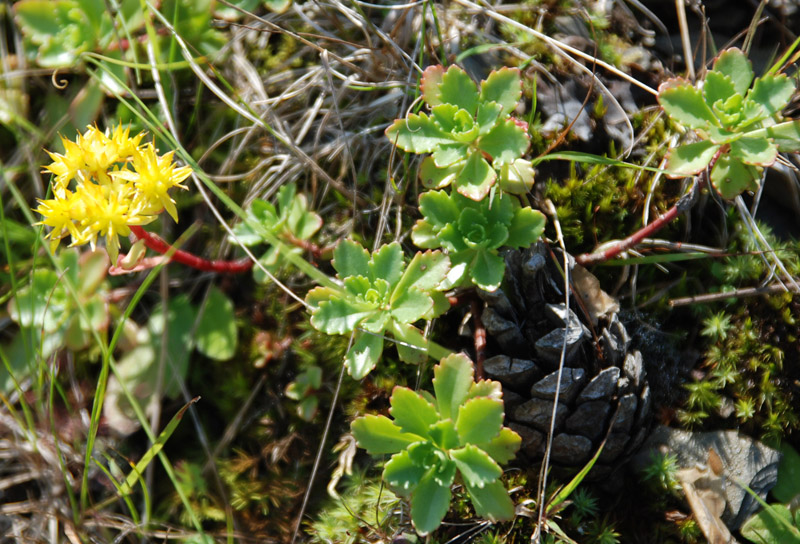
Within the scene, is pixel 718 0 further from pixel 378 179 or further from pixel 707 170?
pixel 378 179

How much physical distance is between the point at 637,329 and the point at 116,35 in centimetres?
215

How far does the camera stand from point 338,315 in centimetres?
164

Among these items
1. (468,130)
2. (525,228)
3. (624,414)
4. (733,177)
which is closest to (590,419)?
(624,414)

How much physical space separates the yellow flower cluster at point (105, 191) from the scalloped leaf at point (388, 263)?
586 mm

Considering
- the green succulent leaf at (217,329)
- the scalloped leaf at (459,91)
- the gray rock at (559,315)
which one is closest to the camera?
the gray rock at (559,315)

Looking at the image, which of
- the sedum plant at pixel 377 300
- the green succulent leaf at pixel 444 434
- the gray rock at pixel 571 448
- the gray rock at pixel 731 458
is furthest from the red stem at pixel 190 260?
the gray rock at pixel 731 458

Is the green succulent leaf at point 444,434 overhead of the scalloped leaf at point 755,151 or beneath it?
beneath

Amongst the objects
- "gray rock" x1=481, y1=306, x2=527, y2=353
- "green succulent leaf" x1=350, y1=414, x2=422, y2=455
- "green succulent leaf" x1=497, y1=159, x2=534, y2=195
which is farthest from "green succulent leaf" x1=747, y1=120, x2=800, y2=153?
"green succulent leaf" x1=350, y1=414, x2=422, y2=455

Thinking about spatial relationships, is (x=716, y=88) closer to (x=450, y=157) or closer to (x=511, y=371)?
(x=450, y=157)

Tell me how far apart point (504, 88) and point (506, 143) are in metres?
0.18

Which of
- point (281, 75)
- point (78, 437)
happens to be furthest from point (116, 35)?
point (78, 437)

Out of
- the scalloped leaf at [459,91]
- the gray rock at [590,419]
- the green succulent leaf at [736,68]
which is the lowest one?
the gray rock at [590,419]

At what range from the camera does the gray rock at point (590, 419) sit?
1.58 m

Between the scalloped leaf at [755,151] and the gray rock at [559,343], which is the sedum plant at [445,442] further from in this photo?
the scalloped leaf at [755,151]
